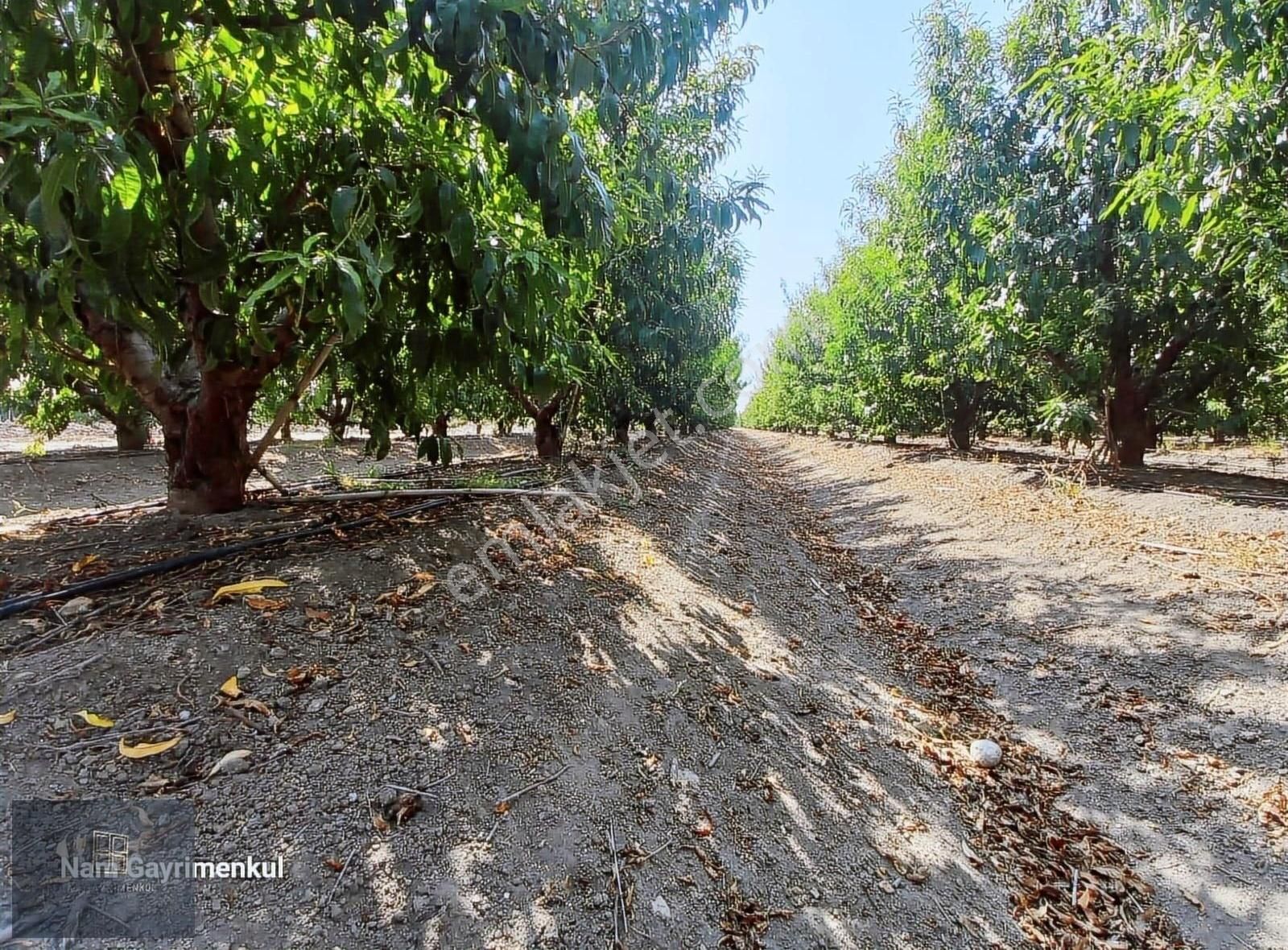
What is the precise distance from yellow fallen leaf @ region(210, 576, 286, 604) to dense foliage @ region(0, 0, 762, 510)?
0.80m

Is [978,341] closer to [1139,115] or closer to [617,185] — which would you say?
[1139,115]

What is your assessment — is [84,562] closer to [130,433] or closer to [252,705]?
[252,705]

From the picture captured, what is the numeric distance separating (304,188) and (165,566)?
1.49 m

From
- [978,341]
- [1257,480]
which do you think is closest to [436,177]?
[978,341]

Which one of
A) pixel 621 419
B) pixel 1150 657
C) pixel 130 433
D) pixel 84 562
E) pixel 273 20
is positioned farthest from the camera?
pixel 621 419

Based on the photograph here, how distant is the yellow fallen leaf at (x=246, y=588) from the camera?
1747 mm

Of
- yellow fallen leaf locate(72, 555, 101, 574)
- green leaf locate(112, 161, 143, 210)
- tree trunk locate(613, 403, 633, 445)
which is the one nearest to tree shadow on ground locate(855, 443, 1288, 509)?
tree trunk locate(613, 403, 633, 445)

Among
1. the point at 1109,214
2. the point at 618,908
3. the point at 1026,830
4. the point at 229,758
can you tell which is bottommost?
the point at 1026,830

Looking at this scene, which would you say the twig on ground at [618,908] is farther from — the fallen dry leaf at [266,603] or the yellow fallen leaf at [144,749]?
the fallen dry leaf at [266,603]

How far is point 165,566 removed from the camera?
1.89 m

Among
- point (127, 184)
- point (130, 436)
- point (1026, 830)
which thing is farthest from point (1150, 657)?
point (130, 436)

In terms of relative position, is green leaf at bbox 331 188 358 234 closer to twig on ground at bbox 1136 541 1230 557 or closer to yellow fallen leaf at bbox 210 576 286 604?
yellow fallen leaf at bbox 210 576 286 604

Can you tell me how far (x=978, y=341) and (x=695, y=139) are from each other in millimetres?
4377

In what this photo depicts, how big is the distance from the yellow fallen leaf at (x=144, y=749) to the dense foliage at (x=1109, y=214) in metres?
4.46
